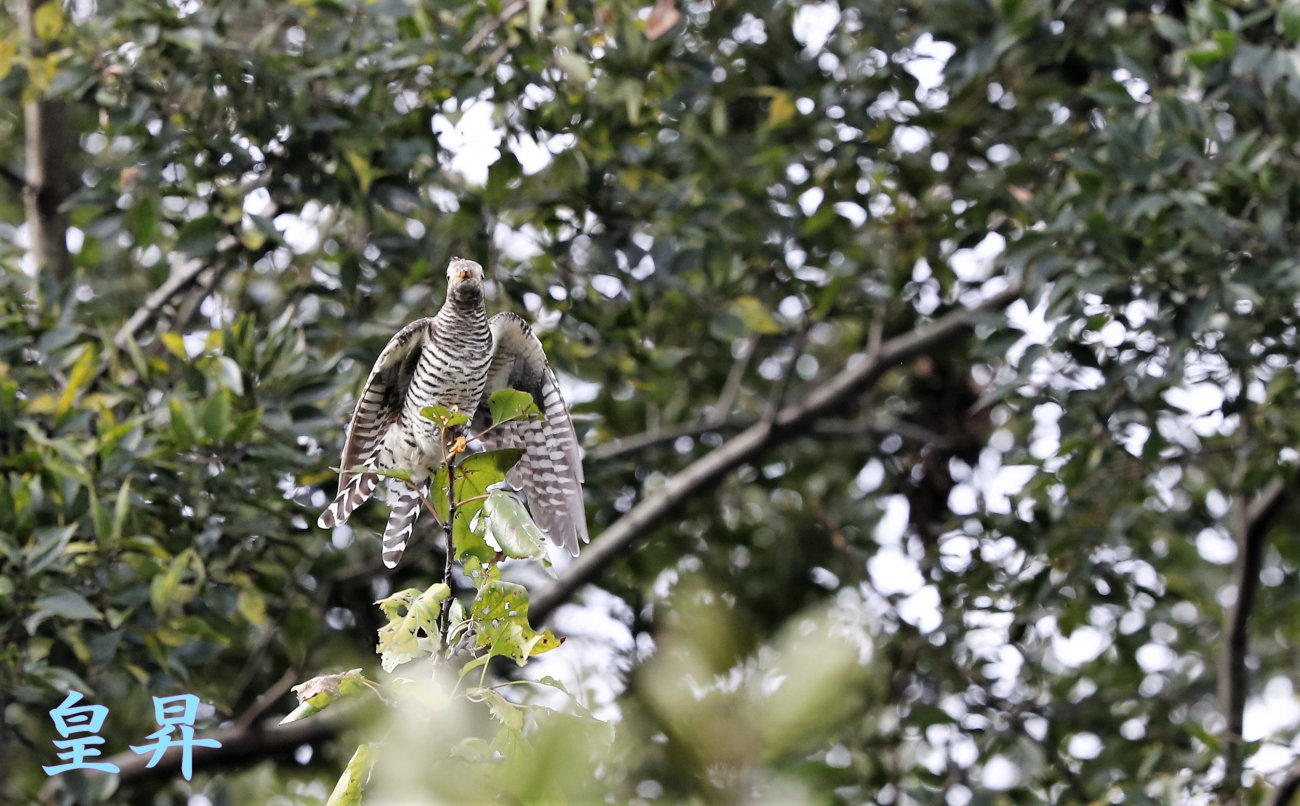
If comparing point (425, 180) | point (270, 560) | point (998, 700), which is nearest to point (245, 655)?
point (270, 560)

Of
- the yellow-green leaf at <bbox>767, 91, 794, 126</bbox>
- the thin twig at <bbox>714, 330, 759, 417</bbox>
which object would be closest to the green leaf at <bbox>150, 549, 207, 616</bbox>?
the yellow-green leaf at <bbox>767, 91, 794, 126</bbox>

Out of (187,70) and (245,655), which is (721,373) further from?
(187,70)

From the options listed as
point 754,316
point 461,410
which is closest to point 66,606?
point 461,410

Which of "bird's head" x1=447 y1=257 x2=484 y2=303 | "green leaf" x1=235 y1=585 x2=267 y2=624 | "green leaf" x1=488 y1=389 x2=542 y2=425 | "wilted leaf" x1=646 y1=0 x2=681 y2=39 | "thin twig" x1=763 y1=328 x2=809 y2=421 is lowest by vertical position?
"thin twig" x1=763 y1=328 x2=809 y2=421

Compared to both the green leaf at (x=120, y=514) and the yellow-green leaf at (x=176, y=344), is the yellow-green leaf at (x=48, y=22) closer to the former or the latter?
the yellow-green leaf at (x=176, y=344)

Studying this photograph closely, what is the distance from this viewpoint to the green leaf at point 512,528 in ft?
5.47

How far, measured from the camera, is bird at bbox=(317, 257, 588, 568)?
8.95 feet

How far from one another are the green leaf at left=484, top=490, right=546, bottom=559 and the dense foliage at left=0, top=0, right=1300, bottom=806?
0.79m

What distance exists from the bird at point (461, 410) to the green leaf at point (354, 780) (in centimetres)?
110

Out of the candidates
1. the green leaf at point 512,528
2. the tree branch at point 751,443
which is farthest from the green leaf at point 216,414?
the green leaf at point 512,528

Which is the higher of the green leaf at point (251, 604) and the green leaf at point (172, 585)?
the green leaf at point (172, 585)

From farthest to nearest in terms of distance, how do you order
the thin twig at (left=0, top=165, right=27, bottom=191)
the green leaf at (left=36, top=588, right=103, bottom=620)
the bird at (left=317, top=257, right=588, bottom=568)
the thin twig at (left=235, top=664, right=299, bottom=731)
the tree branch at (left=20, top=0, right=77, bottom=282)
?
the tree branch at (left=20, top=0, right=77, bottom=282)
the thin twig at (left=0, top=165, right=27, bottom=191)
the thin twig at (left=235, top=664, right=299, bottom=731)
the green leaf at (left=36, top=588, right=103, bottom=620)
the bird at (left=317, top=257, right=588, bottom=568)

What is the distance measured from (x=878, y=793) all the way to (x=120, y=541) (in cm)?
226

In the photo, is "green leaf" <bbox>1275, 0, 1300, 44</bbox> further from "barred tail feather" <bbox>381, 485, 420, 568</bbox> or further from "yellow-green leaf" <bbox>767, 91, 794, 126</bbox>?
"barred tail feather" <bbox>381, 485, 420, 568</bbox>
